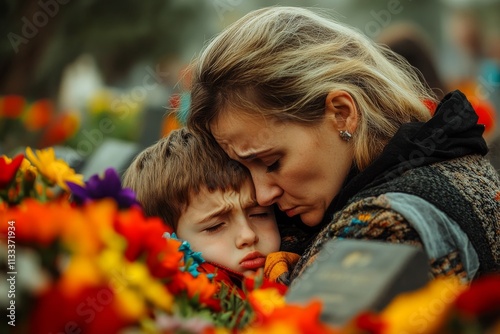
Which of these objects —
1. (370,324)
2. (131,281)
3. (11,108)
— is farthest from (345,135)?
(11,108)

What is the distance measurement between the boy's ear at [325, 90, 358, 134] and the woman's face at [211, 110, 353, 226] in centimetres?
2

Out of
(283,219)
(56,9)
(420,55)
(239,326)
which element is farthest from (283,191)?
(56,9)

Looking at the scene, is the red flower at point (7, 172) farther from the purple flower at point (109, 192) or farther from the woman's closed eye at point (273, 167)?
the woman's closed eye at point (273, 167)

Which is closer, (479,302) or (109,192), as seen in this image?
(479,302)

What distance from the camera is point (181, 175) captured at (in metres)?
3.01

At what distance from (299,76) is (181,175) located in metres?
0.56

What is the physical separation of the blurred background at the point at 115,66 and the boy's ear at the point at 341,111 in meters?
0.67

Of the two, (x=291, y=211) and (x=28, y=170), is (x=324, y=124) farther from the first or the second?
(x=28, y=170)

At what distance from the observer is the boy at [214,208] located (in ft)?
9.50

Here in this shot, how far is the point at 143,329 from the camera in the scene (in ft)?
5.01

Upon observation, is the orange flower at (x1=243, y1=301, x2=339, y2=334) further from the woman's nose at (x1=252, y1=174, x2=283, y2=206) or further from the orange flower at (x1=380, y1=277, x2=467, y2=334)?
the woman's nose at (x1=252, y1=174, x2=283, y2=206)

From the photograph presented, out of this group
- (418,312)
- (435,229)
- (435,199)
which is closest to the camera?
(418,312)

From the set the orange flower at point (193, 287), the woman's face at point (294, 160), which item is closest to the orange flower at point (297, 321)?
the orange flower at point (193, 287)

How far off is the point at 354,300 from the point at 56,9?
7259mm
